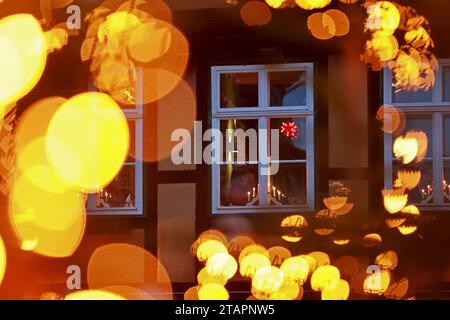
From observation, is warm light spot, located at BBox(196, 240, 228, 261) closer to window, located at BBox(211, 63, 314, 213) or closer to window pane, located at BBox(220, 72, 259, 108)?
window, located at BBox(211, 63, 314, 213)

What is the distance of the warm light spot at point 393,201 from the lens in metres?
4.41

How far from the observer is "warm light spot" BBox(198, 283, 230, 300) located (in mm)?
4449

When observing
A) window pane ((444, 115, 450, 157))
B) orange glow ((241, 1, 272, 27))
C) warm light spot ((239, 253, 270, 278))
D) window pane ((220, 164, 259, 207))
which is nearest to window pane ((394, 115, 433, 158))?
window pane ((444, 115, 450, 157))

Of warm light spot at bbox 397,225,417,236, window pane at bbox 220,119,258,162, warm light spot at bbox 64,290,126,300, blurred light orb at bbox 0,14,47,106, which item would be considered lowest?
warm light spot at bbox 64,290,126,300

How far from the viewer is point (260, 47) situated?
15.2ft

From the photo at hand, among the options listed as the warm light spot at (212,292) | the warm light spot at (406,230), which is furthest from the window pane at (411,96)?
the warm light spot at (212,292)

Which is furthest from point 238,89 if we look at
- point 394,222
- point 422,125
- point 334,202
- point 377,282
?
point 377,282

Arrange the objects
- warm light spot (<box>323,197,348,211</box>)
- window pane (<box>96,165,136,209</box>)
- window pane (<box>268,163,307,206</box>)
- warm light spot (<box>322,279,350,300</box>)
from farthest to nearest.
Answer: window pane (<box>96,165,136,209</box>), window pane (<box>268,163,307,206</box>), warm light spot (<box>323,197,348,211</box>), warm light spot (<box>322,279,350,300</box>)

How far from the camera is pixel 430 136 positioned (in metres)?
4.43

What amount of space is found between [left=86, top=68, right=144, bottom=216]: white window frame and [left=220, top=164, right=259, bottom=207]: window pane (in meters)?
0.64

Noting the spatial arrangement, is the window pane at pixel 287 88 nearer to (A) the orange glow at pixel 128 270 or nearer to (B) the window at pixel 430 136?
(B) the window at pixel 430 136

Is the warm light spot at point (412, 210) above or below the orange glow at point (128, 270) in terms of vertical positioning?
above

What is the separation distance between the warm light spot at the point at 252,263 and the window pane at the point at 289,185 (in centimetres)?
42

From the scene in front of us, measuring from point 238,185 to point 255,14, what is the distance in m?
1.30
